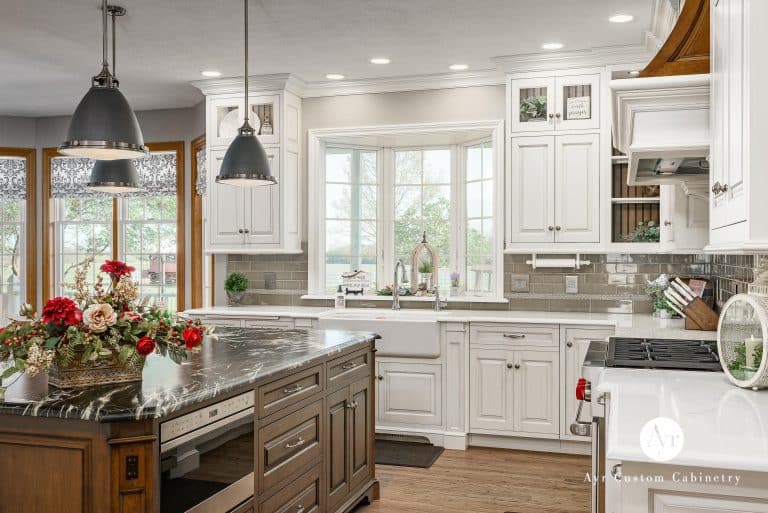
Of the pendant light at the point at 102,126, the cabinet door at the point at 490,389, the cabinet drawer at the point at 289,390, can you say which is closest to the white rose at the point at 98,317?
the cabinet drawer at the point at 289,390

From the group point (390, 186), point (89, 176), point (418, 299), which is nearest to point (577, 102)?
point (390, 186)

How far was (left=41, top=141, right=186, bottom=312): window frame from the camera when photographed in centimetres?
664

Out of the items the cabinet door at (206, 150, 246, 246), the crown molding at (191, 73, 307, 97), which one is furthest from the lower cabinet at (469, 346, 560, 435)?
the crown molding at (191, 73, 307, 97)

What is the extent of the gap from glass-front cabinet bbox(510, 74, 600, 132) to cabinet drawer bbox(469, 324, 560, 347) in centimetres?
140

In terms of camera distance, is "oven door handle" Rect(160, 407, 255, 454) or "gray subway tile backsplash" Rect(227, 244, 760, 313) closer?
"oven door handle" Rect(160, 407, 255, 454)

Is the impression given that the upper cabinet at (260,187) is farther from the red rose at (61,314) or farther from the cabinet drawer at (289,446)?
the red rose at (61,314)

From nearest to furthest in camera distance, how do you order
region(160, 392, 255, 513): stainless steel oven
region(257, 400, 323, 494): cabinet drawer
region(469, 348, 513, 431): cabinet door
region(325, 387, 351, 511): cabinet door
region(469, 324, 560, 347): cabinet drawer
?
1. region(160, 392, 255, 513): stainless steel oven
2. region(257, 400, 323, 494): cabinet drawer
3. region(325, 387, 351, 511): cabinet door
4. region(469, 324, 560, 347): cabinet drawer
5. region(469, 348, 513, 431): cabinet door

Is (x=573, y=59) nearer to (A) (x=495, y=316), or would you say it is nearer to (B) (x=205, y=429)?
(A) (x=495, y=316)

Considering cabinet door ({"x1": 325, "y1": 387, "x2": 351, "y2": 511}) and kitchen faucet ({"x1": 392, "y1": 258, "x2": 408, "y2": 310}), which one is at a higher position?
kitchen faucet ({"x1": 392, "y1": 258, "x2": 408, "y2": 310})

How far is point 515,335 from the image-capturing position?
194 inches

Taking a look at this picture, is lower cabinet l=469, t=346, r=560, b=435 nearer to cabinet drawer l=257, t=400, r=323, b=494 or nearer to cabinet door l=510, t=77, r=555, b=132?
cabinet door l=510, t=77, r=555, b=132

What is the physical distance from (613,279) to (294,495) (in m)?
3.19

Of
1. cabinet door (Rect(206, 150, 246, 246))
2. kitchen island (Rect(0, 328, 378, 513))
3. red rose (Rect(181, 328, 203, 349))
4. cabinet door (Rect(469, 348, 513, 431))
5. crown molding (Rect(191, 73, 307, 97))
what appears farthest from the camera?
cabinet door (Rect(206, 150, 246, 246))

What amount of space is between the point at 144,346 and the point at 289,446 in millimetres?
848
